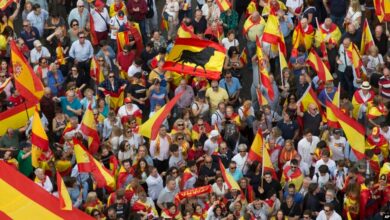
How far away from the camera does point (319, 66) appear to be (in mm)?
34469

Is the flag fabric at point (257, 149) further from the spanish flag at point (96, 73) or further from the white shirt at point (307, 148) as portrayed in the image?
the spanish flag at point (96, 73)

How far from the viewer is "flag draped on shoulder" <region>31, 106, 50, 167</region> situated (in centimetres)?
3158

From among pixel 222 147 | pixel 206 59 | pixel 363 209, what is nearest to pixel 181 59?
pixel 206 59

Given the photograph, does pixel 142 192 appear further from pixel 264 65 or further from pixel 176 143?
pixel 264 65

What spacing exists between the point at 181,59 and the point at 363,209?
5551 millimetres

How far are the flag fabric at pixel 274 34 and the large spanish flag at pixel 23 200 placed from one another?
7.81 metres

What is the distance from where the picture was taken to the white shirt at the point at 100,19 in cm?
3662

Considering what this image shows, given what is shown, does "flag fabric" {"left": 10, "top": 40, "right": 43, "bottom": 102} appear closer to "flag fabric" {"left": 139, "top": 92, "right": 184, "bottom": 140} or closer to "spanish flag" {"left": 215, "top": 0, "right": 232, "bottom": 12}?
"flag fabric" {"left": 139, "top": 92, "right": 184, "bottom": 140}

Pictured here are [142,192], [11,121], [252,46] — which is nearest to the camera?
[142,192]

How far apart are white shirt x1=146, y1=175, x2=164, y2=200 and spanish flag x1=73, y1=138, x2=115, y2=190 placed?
2.24 ft

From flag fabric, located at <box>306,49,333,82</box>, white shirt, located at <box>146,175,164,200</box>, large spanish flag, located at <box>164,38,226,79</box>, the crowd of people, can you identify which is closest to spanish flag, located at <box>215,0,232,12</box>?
the crowd of people

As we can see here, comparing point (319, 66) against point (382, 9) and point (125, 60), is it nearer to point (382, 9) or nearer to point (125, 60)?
point (382, 9)

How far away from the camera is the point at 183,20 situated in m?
36.2

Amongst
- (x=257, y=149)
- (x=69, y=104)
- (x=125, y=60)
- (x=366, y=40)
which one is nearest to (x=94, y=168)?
(x=69, y=104)
